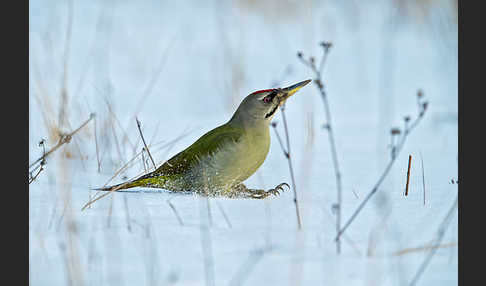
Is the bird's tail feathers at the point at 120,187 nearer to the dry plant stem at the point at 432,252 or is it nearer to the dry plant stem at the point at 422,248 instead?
the dry plant stem at the point at 422,248

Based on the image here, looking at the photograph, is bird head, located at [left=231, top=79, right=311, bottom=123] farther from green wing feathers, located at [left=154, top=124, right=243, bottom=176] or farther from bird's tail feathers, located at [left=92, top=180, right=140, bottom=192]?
bird's tail feathers, located at [left=92, top=180, right=140, bottom=192]

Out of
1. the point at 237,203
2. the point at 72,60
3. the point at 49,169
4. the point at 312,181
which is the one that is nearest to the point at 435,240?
the point at 237,203

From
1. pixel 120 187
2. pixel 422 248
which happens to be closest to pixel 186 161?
pixel 120 187

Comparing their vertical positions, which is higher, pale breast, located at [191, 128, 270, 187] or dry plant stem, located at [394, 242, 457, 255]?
pale breast, located at [191, 128, 270, 187]

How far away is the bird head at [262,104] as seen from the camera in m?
4.75

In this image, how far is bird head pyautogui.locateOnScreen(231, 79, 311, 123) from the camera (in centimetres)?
475

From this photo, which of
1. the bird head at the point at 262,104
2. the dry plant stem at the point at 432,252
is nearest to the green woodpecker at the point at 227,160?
the bird head at the point at 262,104

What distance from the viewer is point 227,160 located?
455cm

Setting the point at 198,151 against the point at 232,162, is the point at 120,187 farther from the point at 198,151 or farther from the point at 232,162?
the point at 232,162

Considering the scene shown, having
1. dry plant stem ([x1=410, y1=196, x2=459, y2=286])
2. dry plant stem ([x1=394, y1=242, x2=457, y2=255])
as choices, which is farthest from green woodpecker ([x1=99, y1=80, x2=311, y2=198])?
dry plant stem ([x1=394, y1=242, x2=457, y2=255])

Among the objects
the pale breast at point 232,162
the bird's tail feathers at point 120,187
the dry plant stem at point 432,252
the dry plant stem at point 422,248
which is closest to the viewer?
the dry plant stem at point 432,252

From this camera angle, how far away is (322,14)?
35.7 feet

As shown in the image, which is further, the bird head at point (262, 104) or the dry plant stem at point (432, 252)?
the bird head at point (262, 104)

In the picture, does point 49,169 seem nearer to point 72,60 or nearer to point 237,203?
point 237,203
